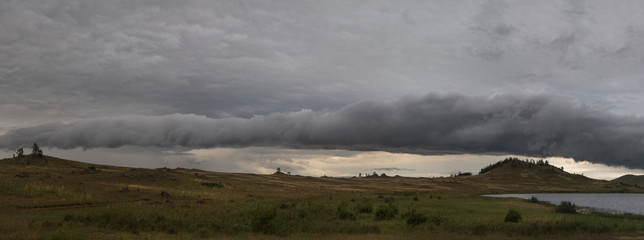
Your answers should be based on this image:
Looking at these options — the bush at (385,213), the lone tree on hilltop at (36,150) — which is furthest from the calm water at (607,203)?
the lone tree on hilltop at (36,150)

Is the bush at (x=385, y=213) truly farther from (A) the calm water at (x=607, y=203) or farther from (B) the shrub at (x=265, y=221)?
(A) the calm water at (x=607, y=203)

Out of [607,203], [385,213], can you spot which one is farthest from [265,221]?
[607,203]

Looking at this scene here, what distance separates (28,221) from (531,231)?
37.1 meters

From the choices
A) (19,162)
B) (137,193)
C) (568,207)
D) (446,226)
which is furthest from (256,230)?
(19,162)

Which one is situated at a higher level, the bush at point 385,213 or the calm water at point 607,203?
the bush at point 385,213

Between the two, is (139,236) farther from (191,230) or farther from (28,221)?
(28,221)

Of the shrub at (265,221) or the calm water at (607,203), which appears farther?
the calm water at (607,203)

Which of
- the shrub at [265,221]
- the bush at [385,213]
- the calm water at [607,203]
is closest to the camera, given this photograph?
the shrub at [265,221]

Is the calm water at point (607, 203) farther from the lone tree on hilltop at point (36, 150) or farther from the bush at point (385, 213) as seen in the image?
the lone tree on hilltop at point (36, 150)

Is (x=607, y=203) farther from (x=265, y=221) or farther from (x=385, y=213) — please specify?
(x=265, y=221)

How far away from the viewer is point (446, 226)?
1236 inches

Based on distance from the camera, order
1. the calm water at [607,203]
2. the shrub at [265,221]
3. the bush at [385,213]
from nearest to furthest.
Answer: the shrub at [265,221]
the bush at [385,213]
the calm water at [607,203]

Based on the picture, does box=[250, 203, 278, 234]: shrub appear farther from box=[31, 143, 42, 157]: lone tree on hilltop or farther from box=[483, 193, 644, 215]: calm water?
box=[31, 143, 42, 157]: lone tree on hilltop

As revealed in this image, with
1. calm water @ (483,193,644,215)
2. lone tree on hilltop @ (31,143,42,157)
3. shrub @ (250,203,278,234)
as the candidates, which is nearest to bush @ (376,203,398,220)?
shrub @ (250,203,278,234)
